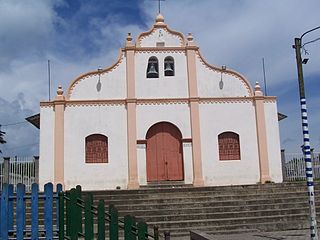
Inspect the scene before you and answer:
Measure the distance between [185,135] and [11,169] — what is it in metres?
7.47

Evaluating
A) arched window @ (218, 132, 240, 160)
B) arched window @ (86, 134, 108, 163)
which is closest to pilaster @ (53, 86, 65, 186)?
arched window @ (86, 134, 108, 163)

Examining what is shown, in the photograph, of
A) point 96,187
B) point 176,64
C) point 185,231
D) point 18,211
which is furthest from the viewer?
point 176,64

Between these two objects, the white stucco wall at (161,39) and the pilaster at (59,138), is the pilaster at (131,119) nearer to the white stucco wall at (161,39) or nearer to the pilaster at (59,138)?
the white stucco wall at (161,39)

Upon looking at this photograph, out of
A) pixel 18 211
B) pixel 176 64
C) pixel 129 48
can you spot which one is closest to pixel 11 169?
pixel 129 48

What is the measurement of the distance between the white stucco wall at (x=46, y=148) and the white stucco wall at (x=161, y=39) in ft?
16.7

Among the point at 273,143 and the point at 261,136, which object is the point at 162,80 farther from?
the point at 273,143

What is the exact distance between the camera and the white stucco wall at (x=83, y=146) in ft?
59.0

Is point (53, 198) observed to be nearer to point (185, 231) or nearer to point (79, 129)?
point (185, 231)

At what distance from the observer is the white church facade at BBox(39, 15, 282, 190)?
1808 centimetres

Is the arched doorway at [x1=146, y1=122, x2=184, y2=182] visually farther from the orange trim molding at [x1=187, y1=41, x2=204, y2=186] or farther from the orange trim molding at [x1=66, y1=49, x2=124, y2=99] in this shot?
the orange trim molding at [x1=66, y1=49, x2=124, y2=99]

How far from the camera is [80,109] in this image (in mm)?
18453

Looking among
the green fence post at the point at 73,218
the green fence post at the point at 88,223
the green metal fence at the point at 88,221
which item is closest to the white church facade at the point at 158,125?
the green metal fence at the point at 88,221

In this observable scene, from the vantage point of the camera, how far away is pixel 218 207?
46.7ft

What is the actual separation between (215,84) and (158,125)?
305cm
